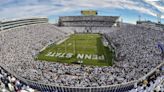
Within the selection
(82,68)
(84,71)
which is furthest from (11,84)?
(82,68)

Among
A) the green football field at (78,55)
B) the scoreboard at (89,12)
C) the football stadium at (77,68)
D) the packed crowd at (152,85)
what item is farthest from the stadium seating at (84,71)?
the scoreboard at (89,12)

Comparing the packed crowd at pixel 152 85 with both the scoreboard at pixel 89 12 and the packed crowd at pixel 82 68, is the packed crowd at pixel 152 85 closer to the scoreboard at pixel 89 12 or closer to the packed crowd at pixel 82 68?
the packed crowd at pixel 82 68

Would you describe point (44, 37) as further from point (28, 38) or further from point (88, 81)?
point (88, 81)

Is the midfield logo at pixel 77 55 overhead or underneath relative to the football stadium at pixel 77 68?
underneath

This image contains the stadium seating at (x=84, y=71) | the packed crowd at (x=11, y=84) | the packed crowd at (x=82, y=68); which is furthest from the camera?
the packed crowd at (x=82, y=68)

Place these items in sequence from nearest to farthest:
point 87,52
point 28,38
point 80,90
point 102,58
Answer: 1. point 80,90
2. point 102,58
3. point 87,52
4. point 28,38

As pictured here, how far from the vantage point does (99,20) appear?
12006 centimetres

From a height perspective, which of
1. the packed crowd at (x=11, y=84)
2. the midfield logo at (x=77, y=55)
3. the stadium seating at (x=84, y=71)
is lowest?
the midfield logo at (x=77, y=55)

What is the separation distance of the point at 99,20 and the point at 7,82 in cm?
8598

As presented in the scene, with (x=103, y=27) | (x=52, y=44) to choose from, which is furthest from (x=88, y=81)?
(x=103, y=27)

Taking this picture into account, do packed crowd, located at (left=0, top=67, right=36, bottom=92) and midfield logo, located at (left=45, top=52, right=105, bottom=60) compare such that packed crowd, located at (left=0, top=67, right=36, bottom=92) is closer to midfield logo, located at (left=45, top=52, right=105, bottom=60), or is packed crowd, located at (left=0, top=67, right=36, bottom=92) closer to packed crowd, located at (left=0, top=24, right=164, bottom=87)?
packed crowd, located at (left=0, top=24, right=164, bottom=87)

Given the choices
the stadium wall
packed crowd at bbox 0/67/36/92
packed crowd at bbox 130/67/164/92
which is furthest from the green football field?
the stadium wall

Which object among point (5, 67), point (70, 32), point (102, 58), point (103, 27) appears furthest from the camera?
point (103, 27)

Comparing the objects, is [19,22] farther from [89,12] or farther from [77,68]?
[77,68]
